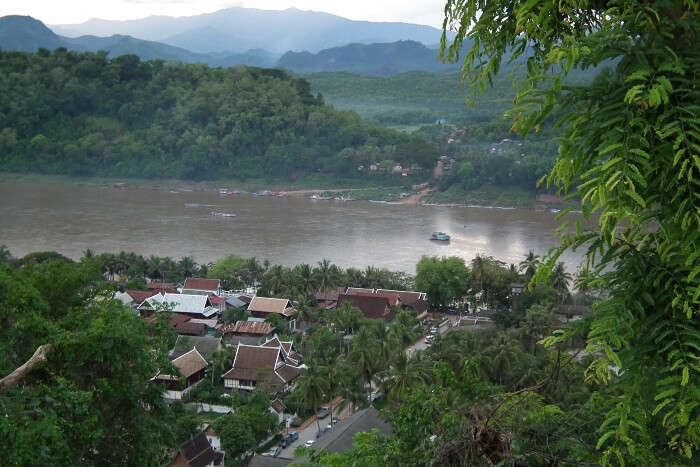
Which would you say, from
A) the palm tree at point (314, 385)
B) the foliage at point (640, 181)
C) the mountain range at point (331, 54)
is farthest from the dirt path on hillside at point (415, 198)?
the mountain range at point (331, 54)

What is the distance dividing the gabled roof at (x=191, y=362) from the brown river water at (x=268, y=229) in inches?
287

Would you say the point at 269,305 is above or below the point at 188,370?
below

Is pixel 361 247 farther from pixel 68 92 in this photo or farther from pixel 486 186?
pixel 68 92

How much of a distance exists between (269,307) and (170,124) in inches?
1098

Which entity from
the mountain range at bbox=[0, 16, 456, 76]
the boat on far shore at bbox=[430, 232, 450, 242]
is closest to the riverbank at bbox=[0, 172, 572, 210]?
the boat on far shore at bbox=[430, 232, 450, 242]

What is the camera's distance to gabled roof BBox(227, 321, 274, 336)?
12125mm

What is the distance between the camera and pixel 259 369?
9.88m

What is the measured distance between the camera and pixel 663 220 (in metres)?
1.18

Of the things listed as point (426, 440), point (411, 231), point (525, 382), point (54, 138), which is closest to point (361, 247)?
point (411, 231)

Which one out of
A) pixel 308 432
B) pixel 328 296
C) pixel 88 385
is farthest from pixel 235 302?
pixel 88 385

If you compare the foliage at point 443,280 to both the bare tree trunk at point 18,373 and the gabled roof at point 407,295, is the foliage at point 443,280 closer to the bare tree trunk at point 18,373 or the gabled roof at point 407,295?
the gabled roof at point 407,295

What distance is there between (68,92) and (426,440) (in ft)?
134

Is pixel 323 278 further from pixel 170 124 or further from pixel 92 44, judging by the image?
pixel 92 44

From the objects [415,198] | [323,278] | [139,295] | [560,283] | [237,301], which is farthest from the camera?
[415,198]
